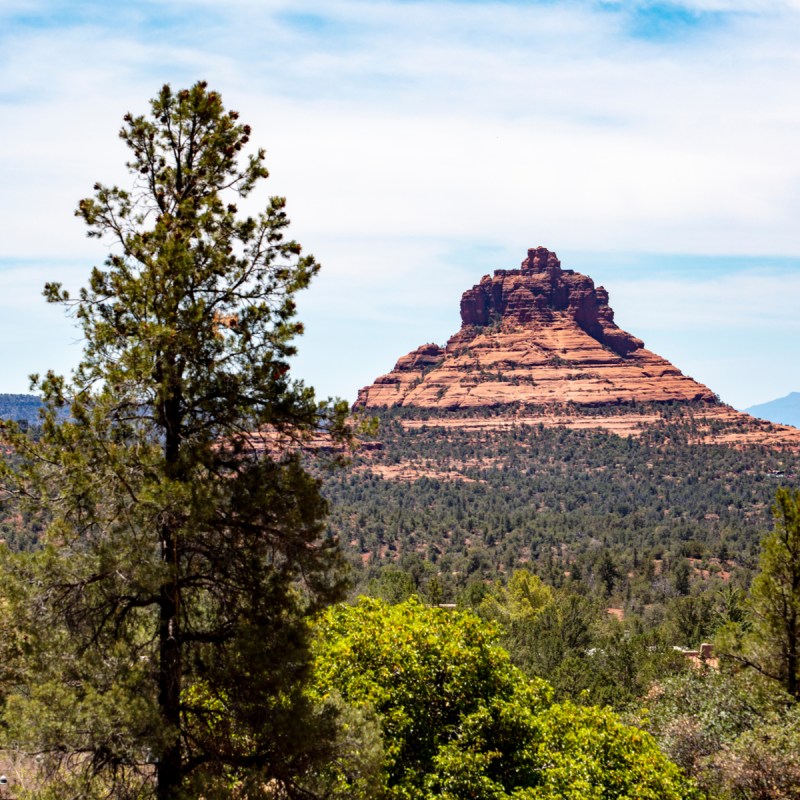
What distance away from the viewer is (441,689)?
14898 millimetres

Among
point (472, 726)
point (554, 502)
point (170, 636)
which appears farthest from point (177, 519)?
point (554, 502)

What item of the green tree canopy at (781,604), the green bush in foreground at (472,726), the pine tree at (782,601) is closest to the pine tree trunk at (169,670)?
the green bush in foreground at (472,726)

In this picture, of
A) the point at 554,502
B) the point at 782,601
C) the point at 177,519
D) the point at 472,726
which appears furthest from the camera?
the point at 554,502

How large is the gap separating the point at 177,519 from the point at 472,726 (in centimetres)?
700

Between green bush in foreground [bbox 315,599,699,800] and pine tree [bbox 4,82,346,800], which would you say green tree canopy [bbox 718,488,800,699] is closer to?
green bush in foreground [bbox 315,599,699,800]

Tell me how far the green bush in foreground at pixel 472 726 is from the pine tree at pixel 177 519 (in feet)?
10.9

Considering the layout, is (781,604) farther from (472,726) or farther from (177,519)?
(177,519)

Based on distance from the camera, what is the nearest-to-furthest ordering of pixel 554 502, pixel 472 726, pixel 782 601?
pixel 472 726, pixel 782 601, pixel 554 502

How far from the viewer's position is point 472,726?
46.3 feet

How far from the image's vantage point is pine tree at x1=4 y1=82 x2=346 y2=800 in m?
9.59

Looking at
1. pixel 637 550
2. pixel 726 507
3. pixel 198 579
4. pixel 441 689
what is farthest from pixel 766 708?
pixel 726 507

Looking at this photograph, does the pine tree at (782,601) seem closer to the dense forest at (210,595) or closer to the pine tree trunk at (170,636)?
the dense forest at (210,595)

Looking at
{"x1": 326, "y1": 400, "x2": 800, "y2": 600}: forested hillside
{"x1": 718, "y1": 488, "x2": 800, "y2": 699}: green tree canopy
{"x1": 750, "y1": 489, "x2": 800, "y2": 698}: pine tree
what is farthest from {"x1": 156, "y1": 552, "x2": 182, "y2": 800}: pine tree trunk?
{"x1": 326, "y1": 400, "x2": 800, "y2": 600}: forested hillside

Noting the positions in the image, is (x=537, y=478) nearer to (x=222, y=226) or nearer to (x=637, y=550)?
(x=637, y=550)
